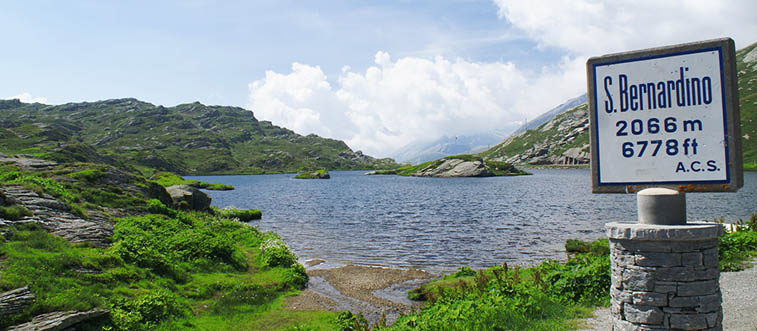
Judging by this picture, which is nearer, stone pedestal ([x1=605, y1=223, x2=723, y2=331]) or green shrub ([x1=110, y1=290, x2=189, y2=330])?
stone pedestal ([x1=605, y1=223, x2=723, y2=331])

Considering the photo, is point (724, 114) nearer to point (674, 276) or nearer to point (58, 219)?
point (674, 276)

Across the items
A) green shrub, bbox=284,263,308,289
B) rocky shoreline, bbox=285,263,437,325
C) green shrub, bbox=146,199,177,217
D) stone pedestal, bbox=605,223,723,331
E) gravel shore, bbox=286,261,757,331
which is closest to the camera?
stone pedestal, bbox=605,223,723,331

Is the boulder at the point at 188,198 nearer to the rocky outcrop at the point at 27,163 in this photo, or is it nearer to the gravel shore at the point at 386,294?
the rocky outcrop at the point at 27,163

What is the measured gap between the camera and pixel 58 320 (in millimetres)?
11508

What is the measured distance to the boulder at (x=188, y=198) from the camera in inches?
1634

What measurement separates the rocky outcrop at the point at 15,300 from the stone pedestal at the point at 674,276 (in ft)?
50.9

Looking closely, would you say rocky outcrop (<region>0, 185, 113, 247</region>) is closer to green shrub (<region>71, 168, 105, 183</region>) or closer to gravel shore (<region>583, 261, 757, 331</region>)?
green shrub (<region>71, 168, 105, 183</region>)

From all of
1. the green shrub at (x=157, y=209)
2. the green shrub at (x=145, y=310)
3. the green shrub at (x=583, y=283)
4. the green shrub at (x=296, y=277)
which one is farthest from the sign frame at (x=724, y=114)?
the green shrub at (x=157, y=209)

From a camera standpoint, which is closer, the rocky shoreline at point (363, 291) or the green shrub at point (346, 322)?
the green shrub at point (346, 322)

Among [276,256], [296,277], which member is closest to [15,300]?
[296,277]

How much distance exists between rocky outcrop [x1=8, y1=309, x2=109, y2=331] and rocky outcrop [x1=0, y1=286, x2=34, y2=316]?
1.83ft

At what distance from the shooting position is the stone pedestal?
682cm

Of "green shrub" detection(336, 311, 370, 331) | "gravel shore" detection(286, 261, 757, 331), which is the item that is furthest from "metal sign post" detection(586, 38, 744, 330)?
"green shrub" detection(336, 311, 370, 331)

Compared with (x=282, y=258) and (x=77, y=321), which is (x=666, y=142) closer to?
(x=77, y=321)
